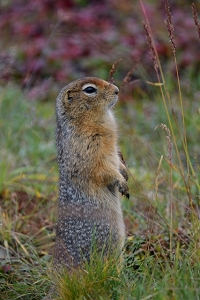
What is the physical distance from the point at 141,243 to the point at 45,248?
2.56 feet

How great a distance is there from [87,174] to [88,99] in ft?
1.79

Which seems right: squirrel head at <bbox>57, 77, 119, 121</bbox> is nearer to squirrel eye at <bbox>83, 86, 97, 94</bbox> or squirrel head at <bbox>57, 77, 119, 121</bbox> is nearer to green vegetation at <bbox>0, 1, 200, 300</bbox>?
squirrel eye at <bbox>83, 86, 97, 94</bbox>

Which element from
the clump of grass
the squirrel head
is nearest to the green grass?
the clump of grass

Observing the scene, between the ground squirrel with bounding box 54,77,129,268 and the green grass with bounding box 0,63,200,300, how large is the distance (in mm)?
167

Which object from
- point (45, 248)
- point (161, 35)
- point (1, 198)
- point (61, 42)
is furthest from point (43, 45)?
point (45, 248)

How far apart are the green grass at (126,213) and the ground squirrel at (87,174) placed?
17 cm

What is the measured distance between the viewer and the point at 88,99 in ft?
14.2

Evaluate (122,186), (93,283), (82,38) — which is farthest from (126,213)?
(82,38)

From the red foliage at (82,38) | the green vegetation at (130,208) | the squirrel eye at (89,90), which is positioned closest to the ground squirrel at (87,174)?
the squirrel eye at (89,90)

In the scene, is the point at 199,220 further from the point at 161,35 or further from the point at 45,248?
the point at 161,35

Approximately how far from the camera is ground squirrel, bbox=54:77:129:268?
13.1 ft

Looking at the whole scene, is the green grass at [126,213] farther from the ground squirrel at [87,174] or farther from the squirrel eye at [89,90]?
the squirrel eye at [89,90]

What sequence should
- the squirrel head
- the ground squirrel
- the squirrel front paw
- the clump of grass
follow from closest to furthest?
the clump of grass
the ground squirrel
the squirrel front paw
the squirrel head

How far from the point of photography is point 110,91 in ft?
14.3
